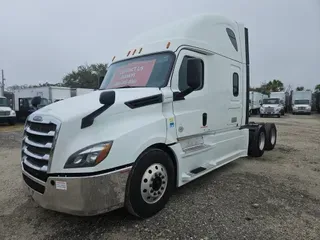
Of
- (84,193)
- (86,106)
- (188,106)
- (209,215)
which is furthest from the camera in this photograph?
(188,106)

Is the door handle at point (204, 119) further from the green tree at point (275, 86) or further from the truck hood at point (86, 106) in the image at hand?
the green tree at point (275, 86)

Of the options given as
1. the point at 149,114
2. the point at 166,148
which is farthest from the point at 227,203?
the point at 149,114

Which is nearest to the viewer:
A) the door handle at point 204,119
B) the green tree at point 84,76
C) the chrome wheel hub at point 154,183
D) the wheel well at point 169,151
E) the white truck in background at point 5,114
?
the chrome wheel hub at point 154,183

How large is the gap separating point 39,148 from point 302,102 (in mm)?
36434

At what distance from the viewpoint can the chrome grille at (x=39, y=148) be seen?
2.87 m

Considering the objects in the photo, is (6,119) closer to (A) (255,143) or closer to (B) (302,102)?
(A) (255,143)

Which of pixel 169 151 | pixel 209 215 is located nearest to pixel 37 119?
pixel 169 151

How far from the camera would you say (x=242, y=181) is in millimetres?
4898

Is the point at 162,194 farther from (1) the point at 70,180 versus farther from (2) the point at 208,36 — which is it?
(2) the point at 208,36

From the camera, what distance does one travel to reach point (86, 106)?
10.3 ft

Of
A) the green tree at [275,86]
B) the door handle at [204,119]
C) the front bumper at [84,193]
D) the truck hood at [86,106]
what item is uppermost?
the green tree at [275,86]

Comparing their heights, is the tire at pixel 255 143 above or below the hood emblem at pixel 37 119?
below

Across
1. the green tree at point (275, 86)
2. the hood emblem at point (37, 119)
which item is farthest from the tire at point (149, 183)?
the green tree at point (275, 86)

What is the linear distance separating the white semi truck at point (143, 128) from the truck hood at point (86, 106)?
0.05 feet
